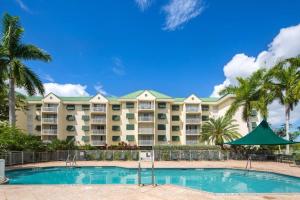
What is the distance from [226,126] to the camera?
42.7 meters

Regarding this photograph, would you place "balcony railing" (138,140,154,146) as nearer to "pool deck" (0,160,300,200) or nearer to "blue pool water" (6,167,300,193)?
"blue pool water" (6,167,300,193)

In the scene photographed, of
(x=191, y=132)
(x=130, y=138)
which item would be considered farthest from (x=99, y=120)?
A: (x=191, y=132)

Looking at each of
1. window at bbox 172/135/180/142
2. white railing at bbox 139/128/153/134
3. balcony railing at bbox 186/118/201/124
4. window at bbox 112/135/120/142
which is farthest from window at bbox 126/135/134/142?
balcony railing at bbox 186/118/201/124

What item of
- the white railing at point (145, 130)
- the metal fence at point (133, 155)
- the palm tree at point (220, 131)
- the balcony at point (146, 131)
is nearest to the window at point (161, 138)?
the balcony at point (146, 131)

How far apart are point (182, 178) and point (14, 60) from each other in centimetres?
1709

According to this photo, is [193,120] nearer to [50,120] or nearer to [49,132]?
[50,120]

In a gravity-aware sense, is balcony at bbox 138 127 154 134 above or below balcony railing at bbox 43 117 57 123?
below

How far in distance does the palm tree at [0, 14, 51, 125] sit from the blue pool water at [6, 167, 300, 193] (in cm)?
702

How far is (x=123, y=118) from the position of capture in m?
54.5

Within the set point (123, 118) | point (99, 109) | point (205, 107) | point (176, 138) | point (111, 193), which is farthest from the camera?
point (205, 107)

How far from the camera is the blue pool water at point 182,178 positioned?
16.9 m

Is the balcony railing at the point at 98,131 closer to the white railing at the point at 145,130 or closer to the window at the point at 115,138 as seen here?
the window at the point at 115,138

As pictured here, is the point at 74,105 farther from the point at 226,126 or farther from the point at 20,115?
the point at 226,126

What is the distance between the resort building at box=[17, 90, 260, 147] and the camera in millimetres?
53000
